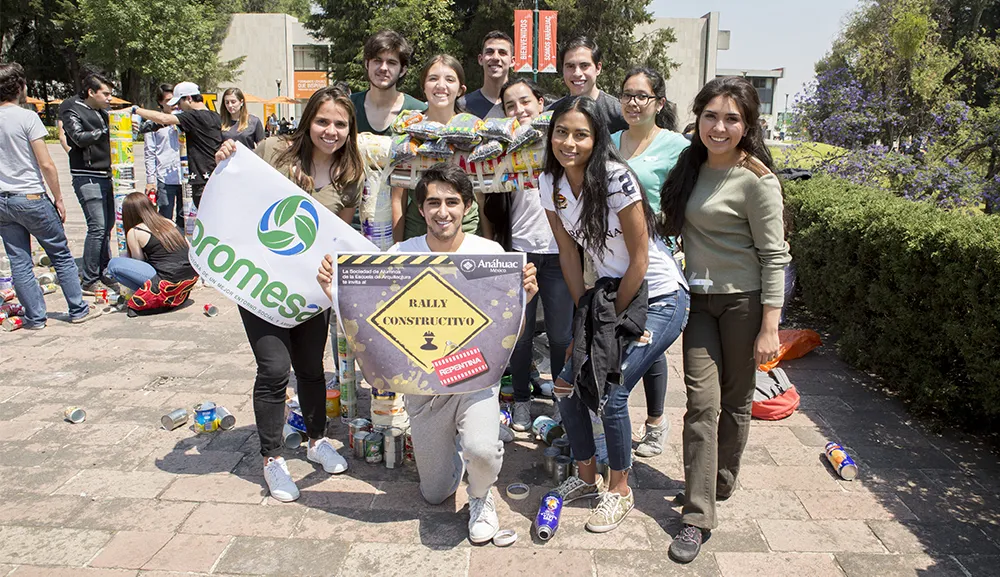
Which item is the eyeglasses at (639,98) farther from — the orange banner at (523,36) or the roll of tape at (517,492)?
the orange banner at (523,36)

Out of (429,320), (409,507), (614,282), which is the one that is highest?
(614,282)

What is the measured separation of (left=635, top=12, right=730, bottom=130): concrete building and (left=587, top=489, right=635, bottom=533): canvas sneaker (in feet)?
129

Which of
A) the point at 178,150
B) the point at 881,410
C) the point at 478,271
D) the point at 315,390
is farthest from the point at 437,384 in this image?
the point at 178,150

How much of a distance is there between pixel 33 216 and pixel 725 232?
18.0 feet

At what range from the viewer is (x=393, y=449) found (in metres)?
3.64

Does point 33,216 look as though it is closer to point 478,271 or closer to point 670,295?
point 478,271

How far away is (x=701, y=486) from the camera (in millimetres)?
2982

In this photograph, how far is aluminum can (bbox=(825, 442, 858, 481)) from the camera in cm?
355

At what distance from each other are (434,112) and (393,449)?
174 cm

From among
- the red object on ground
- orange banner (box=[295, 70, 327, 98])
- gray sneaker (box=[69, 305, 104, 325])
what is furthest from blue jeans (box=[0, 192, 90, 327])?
orange banner (box=[295, 70, 327, 98])

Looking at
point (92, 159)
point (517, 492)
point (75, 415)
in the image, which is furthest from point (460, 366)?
point (92, 159)

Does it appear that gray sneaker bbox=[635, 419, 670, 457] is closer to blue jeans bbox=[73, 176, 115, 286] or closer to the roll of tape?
the roll of tape

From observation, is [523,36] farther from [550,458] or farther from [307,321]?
[550,458]

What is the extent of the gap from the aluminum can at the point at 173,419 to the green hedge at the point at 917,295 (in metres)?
4.30
